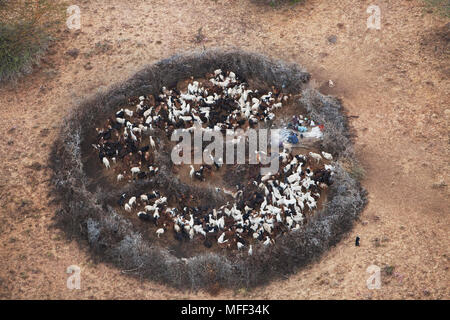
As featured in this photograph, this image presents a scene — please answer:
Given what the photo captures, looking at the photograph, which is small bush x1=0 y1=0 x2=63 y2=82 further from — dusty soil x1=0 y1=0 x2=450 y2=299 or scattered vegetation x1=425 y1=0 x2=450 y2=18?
scattered vegetation x1=425 y1=0 x2=450 y2=18

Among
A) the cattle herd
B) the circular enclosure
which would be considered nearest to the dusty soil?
the circular enclosure

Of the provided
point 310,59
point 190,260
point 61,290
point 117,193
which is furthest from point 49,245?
point 310,59

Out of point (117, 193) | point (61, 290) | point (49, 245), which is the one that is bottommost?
point (61, 290)

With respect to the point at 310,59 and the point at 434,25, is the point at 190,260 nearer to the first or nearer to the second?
the point at 310,59

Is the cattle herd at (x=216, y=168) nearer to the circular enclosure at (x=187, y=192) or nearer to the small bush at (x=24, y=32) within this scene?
the circular enclosure at (x=187, y=192)

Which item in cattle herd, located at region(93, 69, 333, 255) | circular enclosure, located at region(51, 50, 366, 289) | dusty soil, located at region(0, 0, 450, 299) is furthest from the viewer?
cattle herd, located at region(93, 69, 333, 255)
